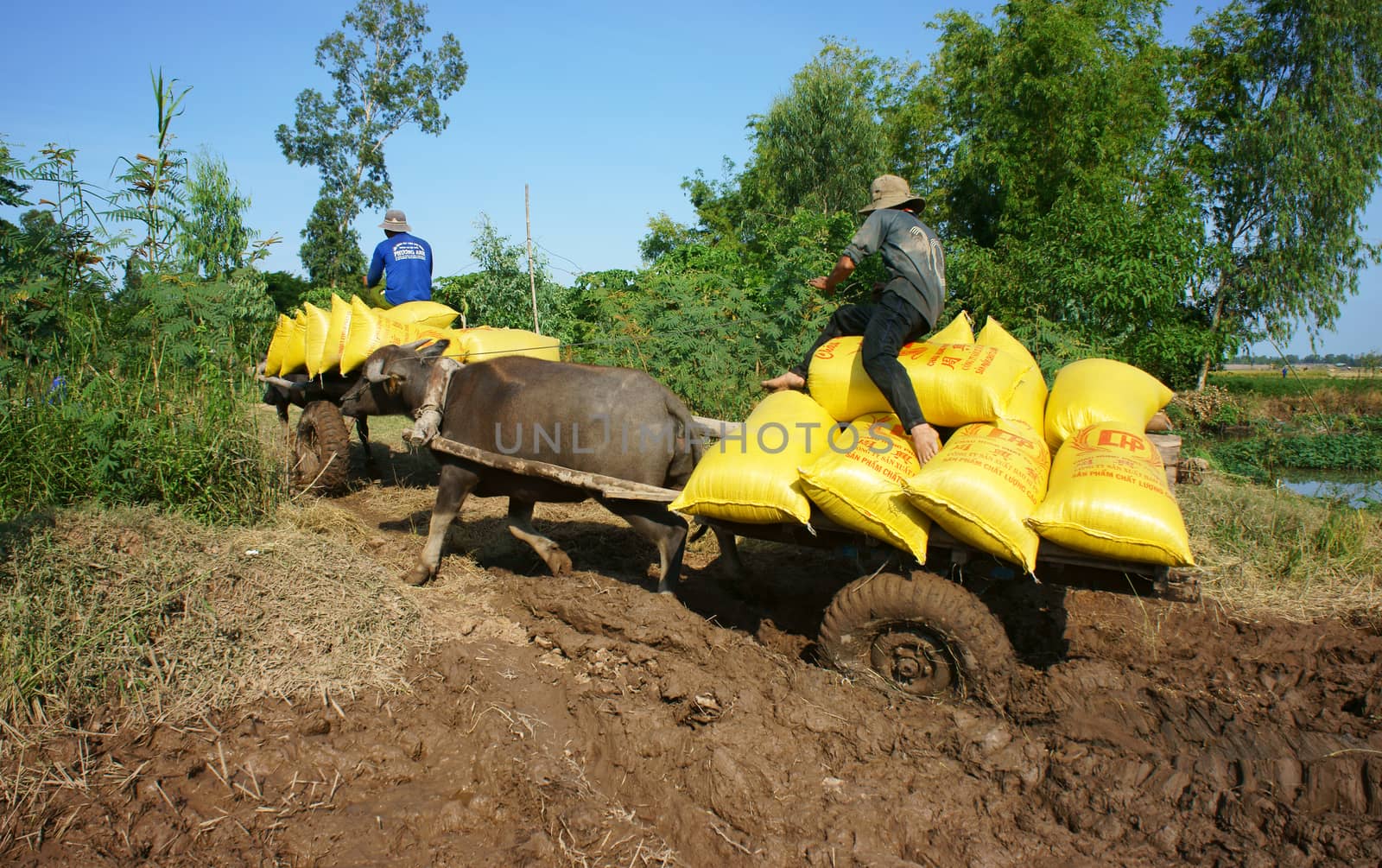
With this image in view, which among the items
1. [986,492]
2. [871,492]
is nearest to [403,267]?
[871,492]

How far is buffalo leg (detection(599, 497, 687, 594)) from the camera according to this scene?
5.16 meters

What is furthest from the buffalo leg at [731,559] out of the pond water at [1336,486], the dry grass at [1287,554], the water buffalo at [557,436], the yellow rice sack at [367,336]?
the pond water at [1336,486]

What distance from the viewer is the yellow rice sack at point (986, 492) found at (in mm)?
3549

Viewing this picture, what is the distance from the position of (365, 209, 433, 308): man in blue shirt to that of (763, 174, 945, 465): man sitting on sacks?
449 centimetres

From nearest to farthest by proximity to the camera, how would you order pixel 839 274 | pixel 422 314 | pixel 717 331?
pixel 839 274
pixel 422 314
pixel 717 331

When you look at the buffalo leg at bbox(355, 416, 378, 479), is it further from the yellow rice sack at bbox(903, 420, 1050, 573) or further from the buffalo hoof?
the yellow rice sack at bbox(903, 420, 1050, 573)

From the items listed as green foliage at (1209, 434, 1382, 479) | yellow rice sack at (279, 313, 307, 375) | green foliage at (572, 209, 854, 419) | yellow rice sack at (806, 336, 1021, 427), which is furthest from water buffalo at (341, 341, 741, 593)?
green foliage at (1209, 434, 1382, 479)

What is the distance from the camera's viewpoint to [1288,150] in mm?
21422

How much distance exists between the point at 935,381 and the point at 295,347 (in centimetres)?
613

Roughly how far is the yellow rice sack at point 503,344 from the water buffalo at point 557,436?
67 centimetres

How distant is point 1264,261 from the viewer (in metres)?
22.3

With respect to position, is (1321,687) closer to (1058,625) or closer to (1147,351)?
(1058,625)

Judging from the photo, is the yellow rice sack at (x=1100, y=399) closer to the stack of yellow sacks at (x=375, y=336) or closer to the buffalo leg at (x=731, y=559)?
the buffalo leg at (x=731, y=559)

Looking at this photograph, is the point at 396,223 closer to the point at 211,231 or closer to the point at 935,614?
the point at 211,231
